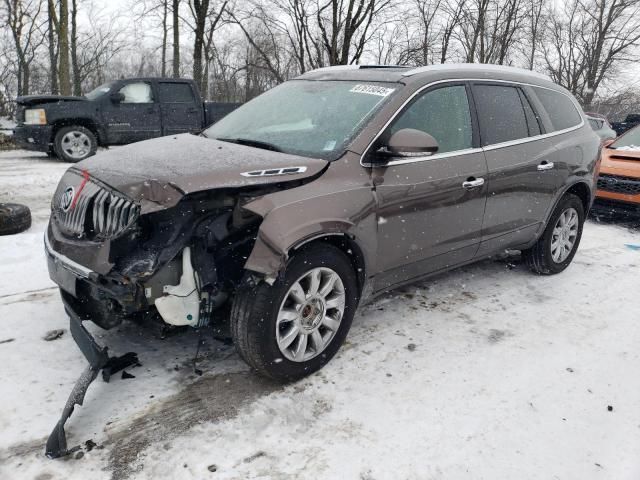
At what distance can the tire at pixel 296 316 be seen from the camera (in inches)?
104

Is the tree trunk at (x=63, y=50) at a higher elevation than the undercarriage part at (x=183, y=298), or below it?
higher

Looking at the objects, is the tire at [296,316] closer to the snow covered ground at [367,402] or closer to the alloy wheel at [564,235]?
the snow covered ground at [367,402]

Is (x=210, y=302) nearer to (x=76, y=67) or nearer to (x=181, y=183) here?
(x=181, y=183)

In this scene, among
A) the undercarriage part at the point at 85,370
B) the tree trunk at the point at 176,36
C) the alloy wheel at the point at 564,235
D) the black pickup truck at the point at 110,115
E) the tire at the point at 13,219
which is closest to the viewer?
the undercarriage part at the point at 85,370

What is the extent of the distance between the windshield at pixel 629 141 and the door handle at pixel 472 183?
18.4 feet

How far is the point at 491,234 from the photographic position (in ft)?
13.2

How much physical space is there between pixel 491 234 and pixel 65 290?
3.03m

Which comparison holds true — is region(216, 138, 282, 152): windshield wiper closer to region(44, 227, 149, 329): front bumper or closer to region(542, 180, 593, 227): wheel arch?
region(44, 227, 149, 329): front bumper

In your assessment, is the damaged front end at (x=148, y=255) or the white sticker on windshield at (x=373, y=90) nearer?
the damaged front end at (x=148, y=255)

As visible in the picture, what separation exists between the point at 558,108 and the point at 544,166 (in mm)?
770

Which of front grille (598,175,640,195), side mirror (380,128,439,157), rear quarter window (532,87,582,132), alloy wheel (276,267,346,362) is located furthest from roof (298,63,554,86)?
front grille (598,175,640,195)

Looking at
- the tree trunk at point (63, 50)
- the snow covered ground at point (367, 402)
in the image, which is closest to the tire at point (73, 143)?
the tree trunk at point (63, 50)

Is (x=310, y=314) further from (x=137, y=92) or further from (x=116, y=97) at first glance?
(x=137, y=92)

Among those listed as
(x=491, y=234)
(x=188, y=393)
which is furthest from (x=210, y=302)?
(x=491, y=234)
